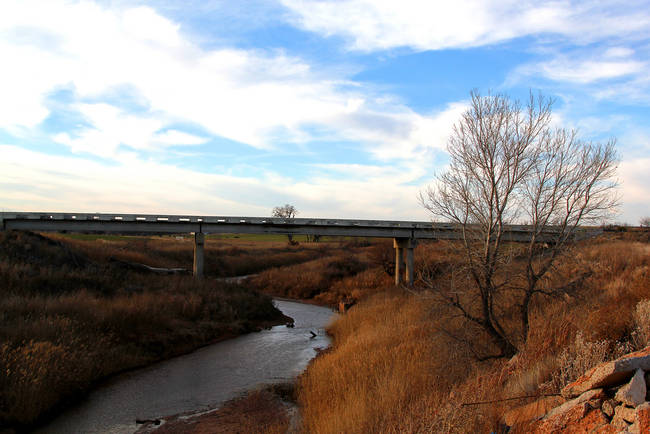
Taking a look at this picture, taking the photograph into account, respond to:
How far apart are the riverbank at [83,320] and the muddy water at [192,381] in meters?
0.71

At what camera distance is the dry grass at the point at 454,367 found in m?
7.22

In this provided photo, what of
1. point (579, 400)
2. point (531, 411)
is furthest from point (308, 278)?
point (579, 400)

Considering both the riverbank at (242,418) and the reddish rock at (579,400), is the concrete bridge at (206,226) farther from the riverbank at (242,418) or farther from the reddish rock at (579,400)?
the reddish rock at (579,400)

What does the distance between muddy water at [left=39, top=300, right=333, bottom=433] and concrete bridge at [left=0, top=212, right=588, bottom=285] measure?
14948 millimetres

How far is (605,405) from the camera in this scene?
557 cm

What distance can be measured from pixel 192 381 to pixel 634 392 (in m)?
13.0

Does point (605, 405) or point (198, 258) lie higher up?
point (605, 405)

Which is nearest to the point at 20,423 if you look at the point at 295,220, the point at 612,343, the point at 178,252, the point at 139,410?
the point at 139,410

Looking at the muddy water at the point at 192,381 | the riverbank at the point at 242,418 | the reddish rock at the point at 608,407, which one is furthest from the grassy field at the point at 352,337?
the reddish rock at the point at 608,407

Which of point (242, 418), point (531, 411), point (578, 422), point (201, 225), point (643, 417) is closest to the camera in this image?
point (643, 417)

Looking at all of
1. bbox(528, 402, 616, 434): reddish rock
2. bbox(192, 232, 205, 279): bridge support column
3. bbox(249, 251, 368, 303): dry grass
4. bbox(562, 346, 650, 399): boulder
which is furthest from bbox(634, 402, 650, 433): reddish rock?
bbox(249, 251, 368, 303): dry grass

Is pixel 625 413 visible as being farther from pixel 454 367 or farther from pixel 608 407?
pixel 454 367

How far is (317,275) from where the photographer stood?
140 ft

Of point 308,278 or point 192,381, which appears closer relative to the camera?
point 192,381
